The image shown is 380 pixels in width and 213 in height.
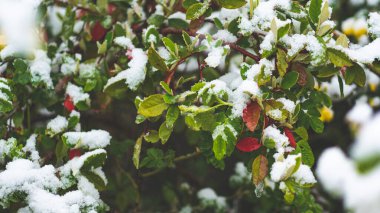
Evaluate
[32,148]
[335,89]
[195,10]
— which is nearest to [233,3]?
[195,10]

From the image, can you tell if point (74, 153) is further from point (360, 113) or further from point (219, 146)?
point (360, 113)

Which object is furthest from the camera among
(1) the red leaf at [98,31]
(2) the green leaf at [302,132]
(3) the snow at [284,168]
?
(1) the red leaf at [98,31]

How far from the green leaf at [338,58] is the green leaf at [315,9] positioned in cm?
8

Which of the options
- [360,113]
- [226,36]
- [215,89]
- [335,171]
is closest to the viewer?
[215,89]

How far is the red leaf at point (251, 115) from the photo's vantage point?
0.95 m

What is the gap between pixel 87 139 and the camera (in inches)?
45.7

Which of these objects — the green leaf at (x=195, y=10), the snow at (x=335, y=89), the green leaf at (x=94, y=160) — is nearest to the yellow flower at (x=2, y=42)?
A: the green leaf at (x=94, y=160)

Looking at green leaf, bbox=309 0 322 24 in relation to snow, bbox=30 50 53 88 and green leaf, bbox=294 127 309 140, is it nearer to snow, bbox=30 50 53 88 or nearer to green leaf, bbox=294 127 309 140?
green leaf, bbox=294 127 309 140

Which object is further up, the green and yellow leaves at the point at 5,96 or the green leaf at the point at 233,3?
the green leaf at the point at 233,3

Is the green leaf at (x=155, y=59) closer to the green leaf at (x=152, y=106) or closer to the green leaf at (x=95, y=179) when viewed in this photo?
the green leaf at (x=152, y=106)

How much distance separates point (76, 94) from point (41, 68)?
0.12m

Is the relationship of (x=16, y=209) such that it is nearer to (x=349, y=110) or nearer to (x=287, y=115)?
(x=287, y=115)

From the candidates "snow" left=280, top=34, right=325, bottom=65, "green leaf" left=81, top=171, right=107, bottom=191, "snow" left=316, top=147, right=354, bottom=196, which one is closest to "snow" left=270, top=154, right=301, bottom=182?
"snow" left=280, top=34, right=325, bottom=65

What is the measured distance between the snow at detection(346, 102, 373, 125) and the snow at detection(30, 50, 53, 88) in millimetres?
1225
